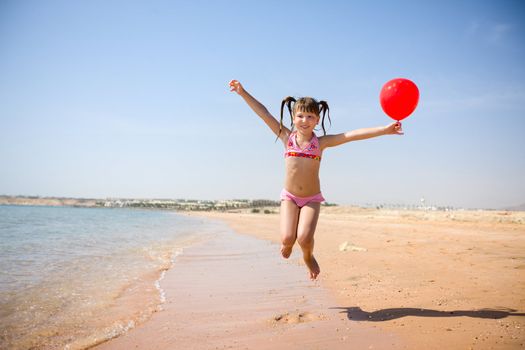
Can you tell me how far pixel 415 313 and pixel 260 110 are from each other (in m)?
3.29

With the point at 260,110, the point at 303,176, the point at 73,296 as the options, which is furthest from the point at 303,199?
the point at 73,296

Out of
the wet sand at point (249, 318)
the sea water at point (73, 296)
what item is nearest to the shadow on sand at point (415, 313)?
the wet sand at point (249, 318)

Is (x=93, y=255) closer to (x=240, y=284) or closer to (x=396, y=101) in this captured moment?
(x=240, y=284)

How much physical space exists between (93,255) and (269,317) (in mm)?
7670

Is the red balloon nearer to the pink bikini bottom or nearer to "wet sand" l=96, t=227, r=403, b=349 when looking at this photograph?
the pink bikini bottom

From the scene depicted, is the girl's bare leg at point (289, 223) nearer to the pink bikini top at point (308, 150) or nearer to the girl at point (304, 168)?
the girl at point (304, 168)

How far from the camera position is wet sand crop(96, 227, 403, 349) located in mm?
3303

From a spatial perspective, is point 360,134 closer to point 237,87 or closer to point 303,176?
point 303,176

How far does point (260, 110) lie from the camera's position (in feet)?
16.5

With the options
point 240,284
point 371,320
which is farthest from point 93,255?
point 371,320

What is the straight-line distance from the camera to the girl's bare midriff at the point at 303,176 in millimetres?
4703

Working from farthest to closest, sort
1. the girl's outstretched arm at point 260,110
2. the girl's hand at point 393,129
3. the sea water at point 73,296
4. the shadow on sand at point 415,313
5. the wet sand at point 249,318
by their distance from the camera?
the girl's outstretched arm at point 260,110 → the girl's hand at point 393,129 → the shadow on sand at point 415,313 → the sea water at point 73,296 → the wet sand at point 249,318

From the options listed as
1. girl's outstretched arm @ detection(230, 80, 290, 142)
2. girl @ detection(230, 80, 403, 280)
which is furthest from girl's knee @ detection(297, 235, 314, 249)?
girl's outstretched arm @ detection(230, 80, 290, 142)

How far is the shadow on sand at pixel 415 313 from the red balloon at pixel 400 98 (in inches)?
96.7
